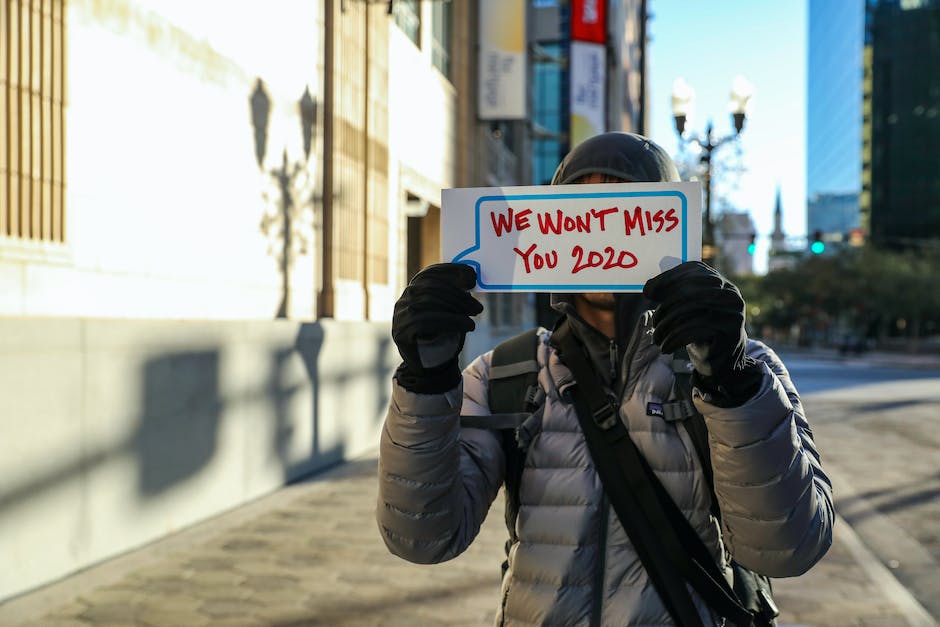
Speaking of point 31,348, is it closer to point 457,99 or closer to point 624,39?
point 457,99

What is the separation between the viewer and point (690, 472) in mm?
1889

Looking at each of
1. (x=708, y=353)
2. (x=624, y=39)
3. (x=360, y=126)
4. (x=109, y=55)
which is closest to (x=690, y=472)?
(x=708, y=353)

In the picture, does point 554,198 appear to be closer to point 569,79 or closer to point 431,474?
point 431,474

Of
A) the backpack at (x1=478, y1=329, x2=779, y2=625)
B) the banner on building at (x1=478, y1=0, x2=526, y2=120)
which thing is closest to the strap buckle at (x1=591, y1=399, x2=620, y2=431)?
the backpack at (x1=478, y1=329, x2=779, y2=625)

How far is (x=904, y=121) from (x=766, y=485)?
92.5 metres

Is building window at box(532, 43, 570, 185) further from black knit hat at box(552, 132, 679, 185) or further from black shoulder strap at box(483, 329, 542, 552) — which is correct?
black shoulder strap at box(483, 329, 542, 552)

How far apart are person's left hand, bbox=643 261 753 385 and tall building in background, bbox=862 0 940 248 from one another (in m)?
82.6

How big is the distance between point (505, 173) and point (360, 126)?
12.7 metres

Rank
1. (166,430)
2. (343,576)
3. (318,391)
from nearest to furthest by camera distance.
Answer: (343,576) < (166,430) < (318,391)

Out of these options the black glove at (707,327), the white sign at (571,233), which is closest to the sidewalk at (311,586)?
the white sign at (571,233)

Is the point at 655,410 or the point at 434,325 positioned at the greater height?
the point at 434,325

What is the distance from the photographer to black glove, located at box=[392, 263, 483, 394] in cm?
170

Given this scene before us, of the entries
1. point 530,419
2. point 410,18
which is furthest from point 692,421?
point 410,18

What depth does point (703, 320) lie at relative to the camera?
5.15ft
